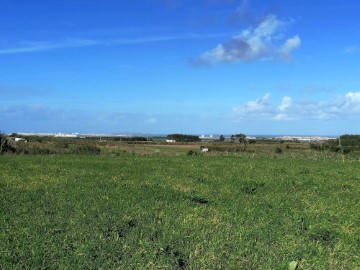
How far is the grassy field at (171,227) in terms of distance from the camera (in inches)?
259

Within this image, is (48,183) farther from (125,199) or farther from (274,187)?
(274,187)

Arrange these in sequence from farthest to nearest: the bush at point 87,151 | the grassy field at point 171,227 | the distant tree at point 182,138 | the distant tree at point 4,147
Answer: the distant tree at point 182,138, the bush at point 87,151, the distant tree at point 4,147, the grassy field at point 171,227

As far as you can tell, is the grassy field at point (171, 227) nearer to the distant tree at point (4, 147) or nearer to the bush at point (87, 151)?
the distant tree at point (4, 147)

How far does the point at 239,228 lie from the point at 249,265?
230 centimetres

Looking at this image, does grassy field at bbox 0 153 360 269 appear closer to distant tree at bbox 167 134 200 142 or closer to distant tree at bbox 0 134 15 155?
distant tree at bbox 0 134 15 155

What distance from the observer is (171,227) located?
8641mm

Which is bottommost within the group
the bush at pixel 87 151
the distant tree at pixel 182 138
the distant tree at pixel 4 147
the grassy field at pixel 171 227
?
the grassy field at pixel 171 227

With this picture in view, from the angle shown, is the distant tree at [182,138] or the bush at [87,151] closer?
the bush at [87,151]

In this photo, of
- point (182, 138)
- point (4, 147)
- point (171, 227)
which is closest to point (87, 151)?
point (4, 147)

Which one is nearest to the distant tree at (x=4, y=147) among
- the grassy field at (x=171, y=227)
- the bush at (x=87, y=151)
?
the bush at (x=87, y=151)

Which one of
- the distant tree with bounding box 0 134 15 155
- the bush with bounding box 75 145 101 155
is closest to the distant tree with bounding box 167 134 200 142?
the bush with bounding box 75 145 101 155

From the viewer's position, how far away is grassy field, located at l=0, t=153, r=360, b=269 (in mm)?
6570

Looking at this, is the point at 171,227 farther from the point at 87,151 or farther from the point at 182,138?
the point at 182,138

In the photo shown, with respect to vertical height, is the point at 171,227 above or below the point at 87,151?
below
